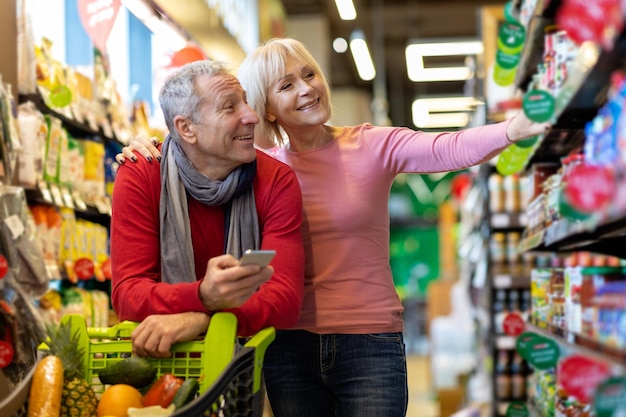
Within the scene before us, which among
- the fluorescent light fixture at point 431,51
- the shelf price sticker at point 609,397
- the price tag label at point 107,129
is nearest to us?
the shelf price sticker at point 609,397

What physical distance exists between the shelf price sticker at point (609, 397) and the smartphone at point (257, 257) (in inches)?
25.5

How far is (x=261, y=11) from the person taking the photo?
9.66 metres

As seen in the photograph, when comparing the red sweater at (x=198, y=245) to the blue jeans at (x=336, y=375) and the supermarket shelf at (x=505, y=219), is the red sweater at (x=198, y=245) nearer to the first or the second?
the blue jeans at (x=336, y=375)

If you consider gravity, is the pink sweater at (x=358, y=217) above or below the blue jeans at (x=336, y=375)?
above

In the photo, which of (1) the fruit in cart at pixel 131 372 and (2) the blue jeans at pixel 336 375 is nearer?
(1) the fruit in cart at pixel 131 372

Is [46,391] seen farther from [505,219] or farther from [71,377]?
[505,219]

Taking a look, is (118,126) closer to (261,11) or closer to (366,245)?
(366,245)

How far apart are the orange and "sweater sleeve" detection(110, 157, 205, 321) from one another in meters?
0.21

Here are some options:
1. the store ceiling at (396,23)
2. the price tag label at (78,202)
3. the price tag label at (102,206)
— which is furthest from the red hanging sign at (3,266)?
the store ceiling at (396,23)

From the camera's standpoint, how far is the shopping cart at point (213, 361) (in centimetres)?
181

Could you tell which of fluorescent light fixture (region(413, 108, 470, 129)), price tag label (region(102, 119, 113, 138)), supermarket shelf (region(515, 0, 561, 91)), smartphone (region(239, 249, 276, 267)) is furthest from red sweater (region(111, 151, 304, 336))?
fluorescent light fixture (region(413, 108, 470, 129))

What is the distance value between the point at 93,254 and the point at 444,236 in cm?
1412

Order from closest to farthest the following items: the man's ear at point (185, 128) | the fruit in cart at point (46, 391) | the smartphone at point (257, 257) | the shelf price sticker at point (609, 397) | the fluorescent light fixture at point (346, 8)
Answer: the shelf price sticker at point (609, 397) < the smartphone at point (257, 257) < the fruit in cart at point (46, 391) < the man's ear at point (185, 128) < the fluorescent light fixture at point (346, 8)

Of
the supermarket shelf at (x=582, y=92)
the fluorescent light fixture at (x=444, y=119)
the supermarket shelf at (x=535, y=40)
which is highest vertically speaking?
the fluorescent light fixture at (x=444, y=119)
